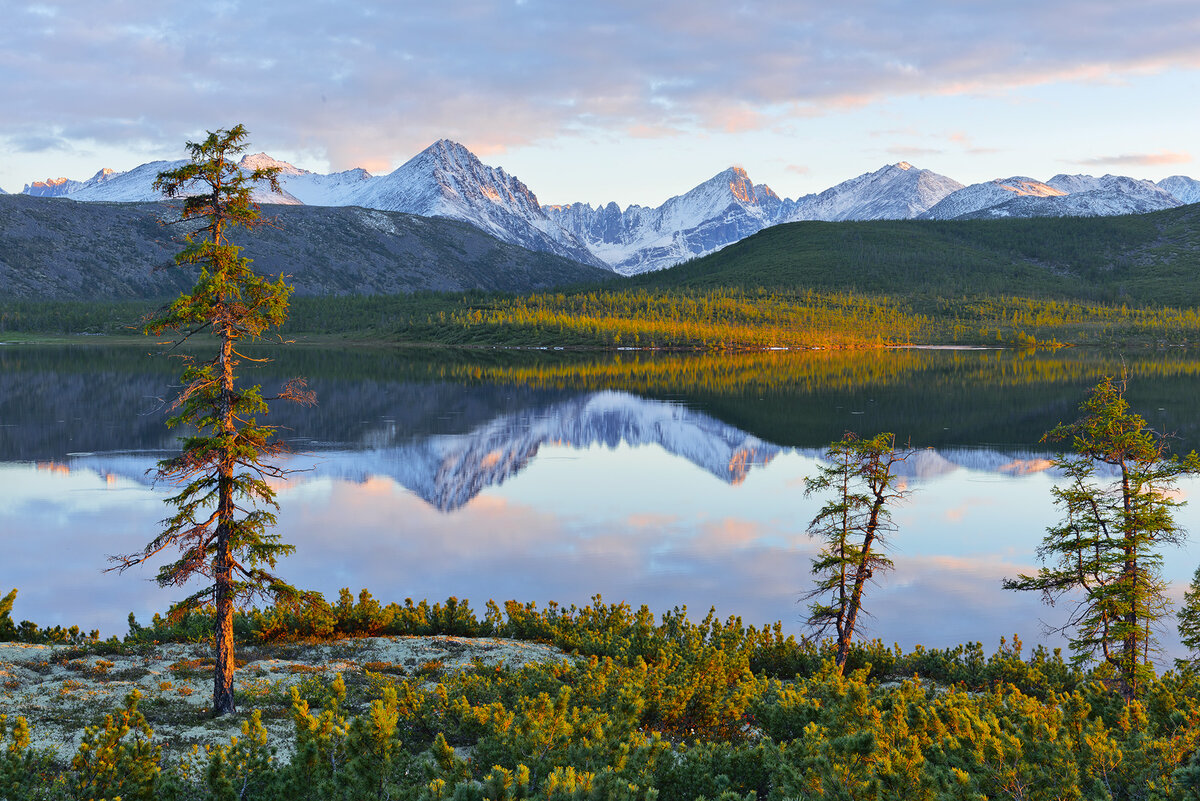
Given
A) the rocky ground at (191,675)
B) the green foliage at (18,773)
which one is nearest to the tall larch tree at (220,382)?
the rocky ground at (191,675)

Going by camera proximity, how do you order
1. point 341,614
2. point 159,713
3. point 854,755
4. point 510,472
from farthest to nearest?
point 510,472 → point 341,614 → point 159,713 → point 854,755

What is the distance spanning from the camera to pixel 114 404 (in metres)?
84.2

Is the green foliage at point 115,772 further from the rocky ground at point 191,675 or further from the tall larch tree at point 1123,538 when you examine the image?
the tall larch tree at point 1123,538

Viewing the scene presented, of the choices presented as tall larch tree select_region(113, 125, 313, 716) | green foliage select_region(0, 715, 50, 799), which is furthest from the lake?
green foliage select_region(0, 715, 50, 799)

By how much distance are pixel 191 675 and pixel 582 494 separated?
31642mm

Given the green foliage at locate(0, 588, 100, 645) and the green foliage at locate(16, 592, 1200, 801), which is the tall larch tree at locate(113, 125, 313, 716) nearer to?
the green foliage at locate(16, 592, 1200, 801)

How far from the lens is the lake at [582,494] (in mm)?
30781

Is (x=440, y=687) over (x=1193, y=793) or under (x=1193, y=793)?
under

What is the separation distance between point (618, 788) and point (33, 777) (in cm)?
732

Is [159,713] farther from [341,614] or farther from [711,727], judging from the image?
[711,727]

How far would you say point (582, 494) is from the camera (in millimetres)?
49781

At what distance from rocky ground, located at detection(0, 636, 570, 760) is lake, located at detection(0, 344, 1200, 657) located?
6909 millimetres

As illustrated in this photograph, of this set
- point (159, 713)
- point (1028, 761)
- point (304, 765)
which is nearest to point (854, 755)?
point (1028, 761)

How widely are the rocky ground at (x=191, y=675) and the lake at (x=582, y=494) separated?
6909 mm
